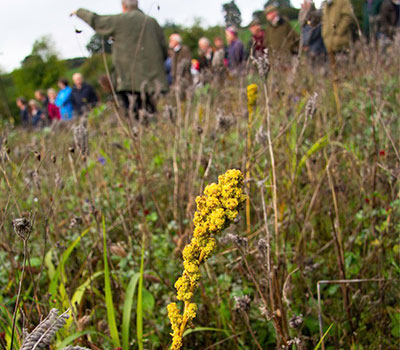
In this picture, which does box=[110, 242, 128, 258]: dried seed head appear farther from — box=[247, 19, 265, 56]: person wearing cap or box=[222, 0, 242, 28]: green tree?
box=[222, 0, 242, 28]: green tree

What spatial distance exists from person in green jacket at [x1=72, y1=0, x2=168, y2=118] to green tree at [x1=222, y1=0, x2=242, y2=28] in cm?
144

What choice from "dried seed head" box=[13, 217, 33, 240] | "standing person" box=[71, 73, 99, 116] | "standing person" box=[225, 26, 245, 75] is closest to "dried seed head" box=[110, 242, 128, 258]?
"dried seed head" box=[13, 217, 33, 240]

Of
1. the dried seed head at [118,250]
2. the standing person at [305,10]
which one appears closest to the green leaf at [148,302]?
the dried seed head at [118,250]

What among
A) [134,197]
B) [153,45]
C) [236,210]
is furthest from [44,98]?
[236,210]

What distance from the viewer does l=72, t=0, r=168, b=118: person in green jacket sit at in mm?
3791

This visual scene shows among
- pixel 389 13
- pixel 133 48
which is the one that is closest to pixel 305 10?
Answer: pixel 133 48

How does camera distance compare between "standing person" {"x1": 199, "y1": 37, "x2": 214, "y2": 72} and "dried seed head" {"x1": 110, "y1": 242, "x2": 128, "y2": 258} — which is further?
"standing person" {"x1": 199, "y1": 37, "x2": 214, "y2": 72}

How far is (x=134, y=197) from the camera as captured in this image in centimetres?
234

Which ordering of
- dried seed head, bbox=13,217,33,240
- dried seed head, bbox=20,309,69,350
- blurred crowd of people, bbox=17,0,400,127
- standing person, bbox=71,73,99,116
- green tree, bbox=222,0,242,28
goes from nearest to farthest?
dried seed head, bbox=20,309,69,350 → dried seed head, bbox=13,217,33,240 → green tree, bbox=222,0,242,28 → blurred crowd of people, bbox=17,0,400,127 → standing person, bbox=71,73,99,116

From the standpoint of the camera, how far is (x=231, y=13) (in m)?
1.87

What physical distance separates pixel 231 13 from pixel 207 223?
4.90 feet

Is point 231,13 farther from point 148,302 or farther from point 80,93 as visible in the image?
point 80,93

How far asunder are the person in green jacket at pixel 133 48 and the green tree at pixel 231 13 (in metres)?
1.44

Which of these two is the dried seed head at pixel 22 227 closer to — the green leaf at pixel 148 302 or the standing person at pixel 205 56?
the green leaf at pixel 148 302
